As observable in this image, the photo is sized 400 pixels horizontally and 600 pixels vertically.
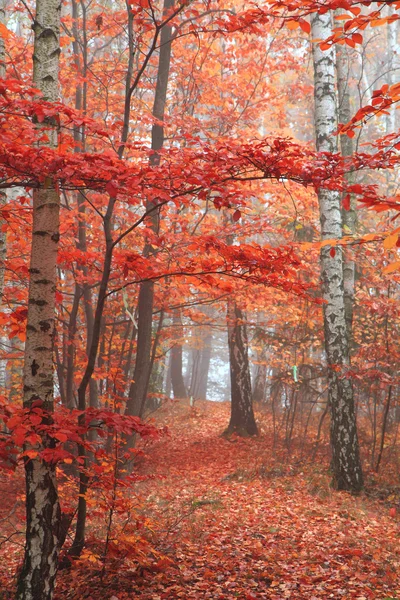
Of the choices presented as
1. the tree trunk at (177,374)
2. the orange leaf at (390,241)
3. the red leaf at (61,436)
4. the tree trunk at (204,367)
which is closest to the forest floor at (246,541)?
the red leaf at (61,436)

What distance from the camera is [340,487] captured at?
7.39 metres

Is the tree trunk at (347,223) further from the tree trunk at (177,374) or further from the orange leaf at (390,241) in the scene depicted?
the tree trunk at (177,374)

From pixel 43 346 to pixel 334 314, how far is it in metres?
5.00

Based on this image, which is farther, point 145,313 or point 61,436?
point 145,313

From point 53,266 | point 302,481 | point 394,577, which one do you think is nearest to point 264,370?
point 302,481

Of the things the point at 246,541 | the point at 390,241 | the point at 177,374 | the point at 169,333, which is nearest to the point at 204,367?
the point at 177,374

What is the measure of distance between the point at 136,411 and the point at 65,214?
3.20m

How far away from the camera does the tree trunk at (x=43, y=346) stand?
334cm

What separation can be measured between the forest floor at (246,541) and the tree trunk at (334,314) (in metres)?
0.44

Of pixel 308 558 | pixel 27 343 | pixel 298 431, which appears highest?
pixel 27 343

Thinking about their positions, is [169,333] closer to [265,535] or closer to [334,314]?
[334,314]

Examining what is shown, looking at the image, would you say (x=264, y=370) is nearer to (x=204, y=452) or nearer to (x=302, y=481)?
(x=204, y=452)

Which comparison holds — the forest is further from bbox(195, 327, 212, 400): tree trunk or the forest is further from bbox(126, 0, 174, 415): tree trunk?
bbox(195, 327, 212, 400): tree trunk

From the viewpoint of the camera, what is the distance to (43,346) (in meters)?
3.54
